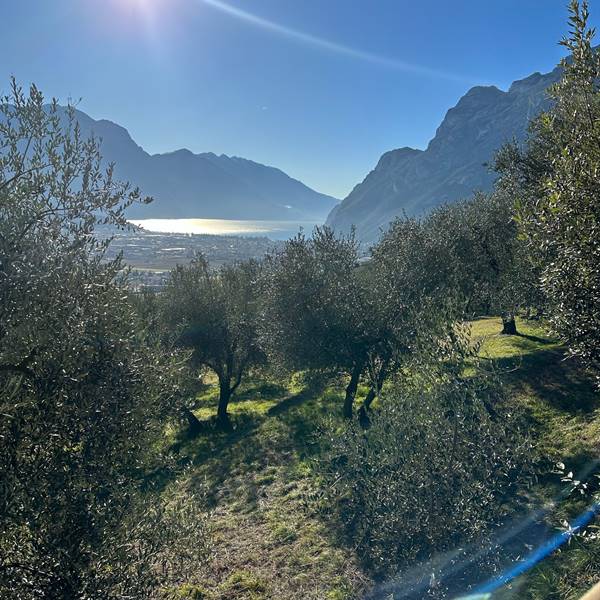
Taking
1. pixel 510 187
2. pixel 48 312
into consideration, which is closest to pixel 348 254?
pixel 510 187

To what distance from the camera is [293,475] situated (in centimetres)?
2269

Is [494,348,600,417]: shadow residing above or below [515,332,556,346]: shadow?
below

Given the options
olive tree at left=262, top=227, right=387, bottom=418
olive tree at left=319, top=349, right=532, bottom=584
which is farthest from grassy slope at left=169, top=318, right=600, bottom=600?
olive tree at left=262, top=227, right=387, bottom=418

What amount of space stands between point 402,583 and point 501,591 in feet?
8.32

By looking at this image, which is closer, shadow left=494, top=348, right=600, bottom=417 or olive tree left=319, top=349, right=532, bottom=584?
olive tree left=319, top=349, right=532, bottom=584

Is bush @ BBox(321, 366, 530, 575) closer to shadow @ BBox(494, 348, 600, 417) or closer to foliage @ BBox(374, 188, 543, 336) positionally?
shadow @ BBox(494, 348, 600, 417)

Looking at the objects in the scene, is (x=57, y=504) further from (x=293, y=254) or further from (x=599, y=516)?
(x=293, y=254)

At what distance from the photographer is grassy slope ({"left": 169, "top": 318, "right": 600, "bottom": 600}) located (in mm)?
14727

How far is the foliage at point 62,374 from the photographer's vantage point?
8031 mm

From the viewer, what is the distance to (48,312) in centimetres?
867

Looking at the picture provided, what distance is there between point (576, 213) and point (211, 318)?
27508mm

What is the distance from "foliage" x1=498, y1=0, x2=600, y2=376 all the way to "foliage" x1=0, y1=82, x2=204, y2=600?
947cm

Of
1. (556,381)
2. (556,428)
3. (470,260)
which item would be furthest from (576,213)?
(470,260)

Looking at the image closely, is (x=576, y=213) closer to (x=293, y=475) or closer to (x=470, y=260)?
(x=293, y=475)
